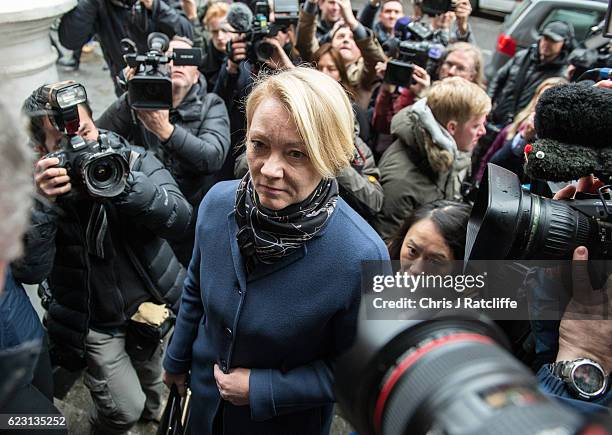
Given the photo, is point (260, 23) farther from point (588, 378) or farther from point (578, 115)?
point (588, 378)

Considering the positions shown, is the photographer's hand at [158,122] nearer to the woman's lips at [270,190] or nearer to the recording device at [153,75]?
the recording device at [153,75]

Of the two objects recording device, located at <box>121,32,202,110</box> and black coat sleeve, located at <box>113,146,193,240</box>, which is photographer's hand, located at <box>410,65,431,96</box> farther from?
black coat sleeve, located at <box>113,146,193,240</box>

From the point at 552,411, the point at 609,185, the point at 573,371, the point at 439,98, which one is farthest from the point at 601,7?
the point at 552,411

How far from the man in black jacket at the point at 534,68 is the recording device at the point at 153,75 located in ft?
8.43

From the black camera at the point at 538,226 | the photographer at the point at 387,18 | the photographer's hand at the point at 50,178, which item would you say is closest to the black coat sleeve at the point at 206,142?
the photographer's hand at the point at 50,178

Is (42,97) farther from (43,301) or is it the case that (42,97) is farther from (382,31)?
(382,31)

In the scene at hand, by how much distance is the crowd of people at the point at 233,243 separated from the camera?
1.43m

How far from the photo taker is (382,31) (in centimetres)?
441

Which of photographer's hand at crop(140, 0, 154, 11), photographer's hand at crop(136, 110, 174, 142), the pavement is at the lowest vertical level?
the pavement

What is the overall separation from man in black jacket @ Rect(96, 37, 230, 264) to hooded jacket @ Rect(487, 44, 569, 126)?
235 centimetres

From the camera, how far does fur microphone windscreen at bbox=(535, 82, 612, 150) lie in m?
1.34

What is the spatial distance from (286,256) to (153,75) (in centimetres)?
126

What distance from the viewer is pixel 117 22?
374cm

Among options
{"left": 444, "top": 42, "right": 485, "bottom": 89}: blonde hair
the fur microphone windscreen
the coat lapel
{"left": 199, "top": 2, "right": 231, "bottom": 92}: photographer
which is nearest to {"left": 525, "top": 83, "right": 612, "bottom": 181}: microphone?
the fur microphone windscreen
